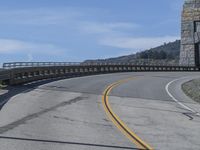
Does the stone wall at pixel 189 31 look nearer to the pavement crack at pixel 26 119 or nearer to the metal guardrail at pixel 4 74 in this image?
the metal guardrail at pixel 4 74

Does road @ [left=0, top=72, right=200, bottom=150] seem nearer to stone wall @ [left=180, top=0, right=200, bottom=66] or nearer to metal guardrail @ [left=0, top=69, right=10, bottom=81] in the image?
metal guardrail @ [left=0, top=69, right=10, bottom=81]

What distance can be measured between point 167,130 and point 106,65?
52.3 m

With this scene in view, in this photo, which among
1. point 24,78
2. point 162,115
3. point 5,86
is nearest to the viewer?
point 162,115

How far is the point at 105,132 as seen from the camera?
49.4 ft

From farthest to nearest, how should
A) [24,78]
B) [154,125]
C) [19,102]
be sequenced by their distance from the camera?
[24,78] < [19,102] < [154,125]

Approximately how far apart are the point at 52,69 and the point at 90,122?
2931cm

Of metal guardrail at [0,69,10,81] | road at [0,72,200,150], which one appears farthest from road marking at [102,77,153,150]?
metal guardrail at [0,69,10,81]

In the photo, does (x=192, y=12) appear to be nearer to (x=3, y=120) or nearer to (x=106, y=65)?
(x=106, y=65)

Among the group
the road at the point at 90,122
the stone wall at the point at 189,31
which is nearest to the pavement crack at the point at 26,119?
the road at the point at 90,122

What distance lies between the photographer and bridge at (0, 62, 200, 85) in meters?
34.1

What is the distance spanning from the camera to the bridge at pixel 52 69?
3412 centimetres

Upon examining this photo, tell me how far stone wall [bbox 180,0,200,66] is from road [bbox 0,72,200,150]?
6949 centimetres

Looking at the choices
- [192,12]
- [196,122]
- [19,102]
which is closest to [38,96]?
[19,102]

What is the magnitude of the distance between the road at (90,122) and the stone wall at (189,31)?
228 ft
